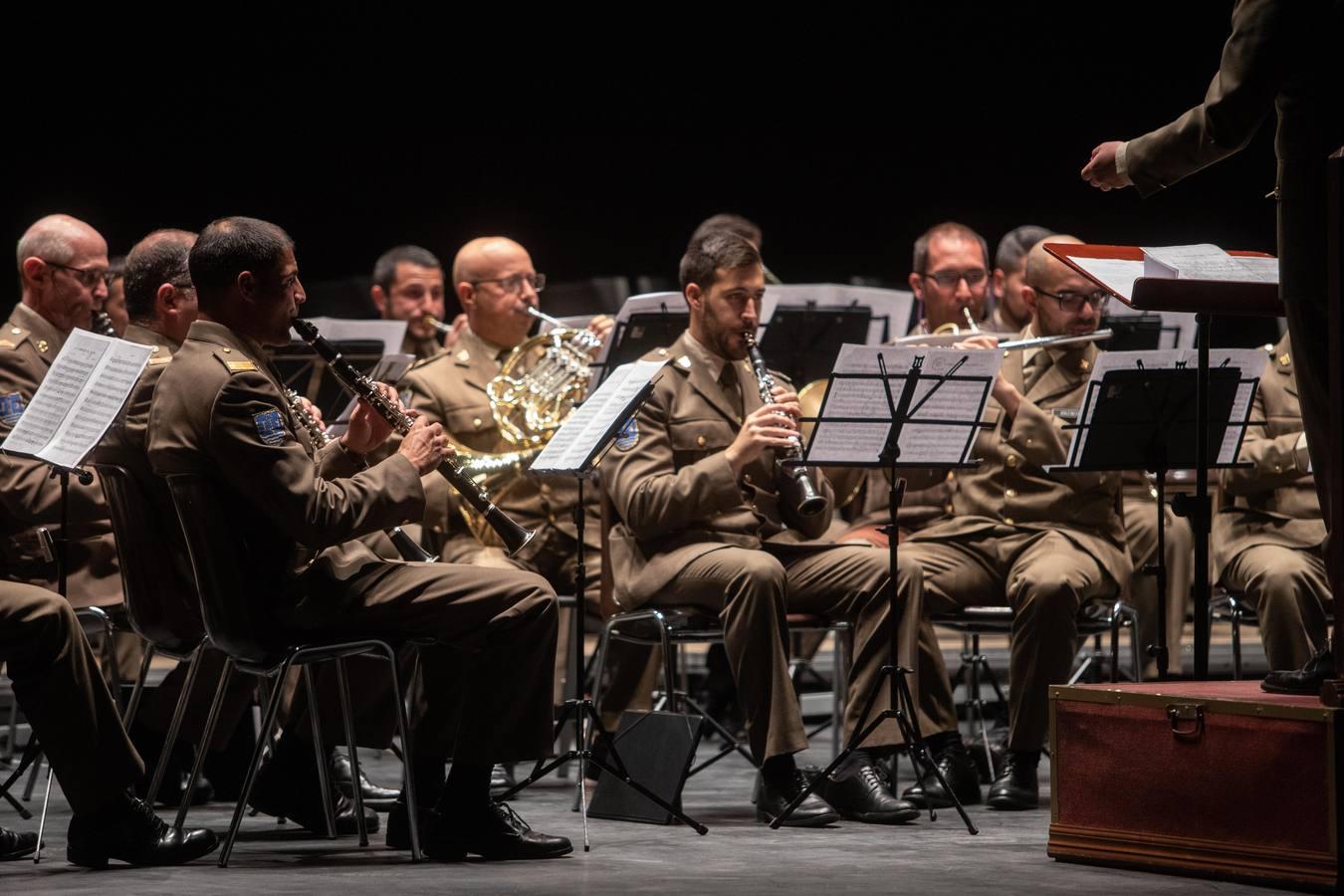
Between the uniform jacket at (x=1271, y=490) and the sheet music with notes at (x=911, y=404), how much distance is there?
100 centimetres

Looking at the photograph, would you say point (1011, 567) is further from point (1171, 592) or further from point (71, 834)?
point (71, 834)

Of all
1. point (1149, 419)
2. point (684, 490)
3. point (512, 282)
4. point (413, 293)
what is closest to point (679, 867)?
point (684, 490)

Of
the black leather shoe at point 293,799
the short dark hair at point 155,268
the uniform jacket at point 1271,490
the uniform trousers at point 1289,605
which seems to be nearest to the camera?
the black leather shoe at point 293,799

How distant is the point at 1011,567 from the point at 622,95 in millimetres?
4035

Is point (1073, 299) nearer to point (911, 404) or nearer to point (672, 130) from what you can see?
point (911, 404)

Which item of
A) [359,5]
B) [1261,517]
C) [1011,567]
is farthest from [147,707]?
[359,5]

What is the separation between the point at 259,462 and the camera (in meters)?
3.26

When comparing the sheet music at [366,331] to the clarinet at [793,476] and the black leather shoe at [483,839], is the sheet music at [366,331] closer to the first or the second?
the clarinet at [793,476]

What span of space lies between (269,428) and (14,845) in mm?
999

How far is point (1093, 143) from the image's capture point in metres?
8.06

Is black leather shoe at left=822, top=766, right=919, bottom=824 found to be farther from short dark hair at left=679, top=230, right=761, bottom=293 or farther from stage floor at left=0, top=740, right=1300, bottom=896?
short dark hair at left=679, top=230, right=761, bottom=293

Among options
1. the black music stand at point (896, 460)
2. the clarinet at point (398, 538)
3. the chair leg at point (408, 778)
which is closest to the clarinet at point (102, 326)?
the clarinet at point (398, 538)

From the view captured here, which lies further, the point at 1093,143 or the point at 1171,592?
the point at 1093,143

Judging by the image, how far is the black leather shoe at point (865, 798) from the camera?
13.1ft
